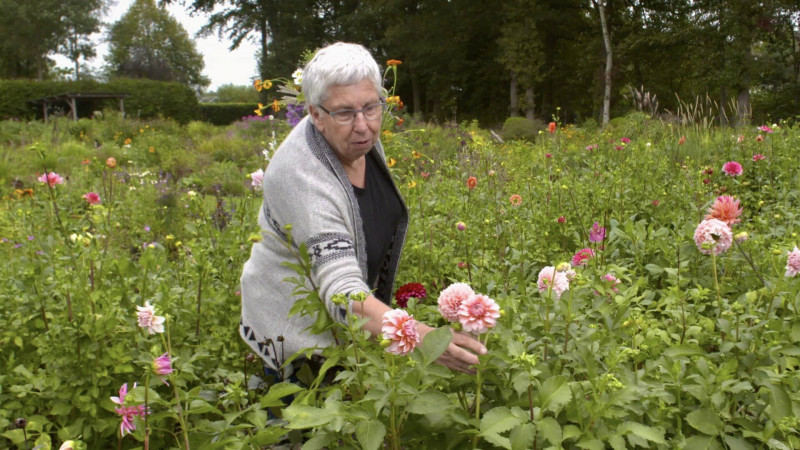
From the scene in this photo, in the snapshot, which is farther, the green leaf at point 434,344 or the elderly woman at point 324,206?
the elderly woman at point 324,206

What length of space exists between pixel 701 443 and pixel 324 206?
43.7 inches

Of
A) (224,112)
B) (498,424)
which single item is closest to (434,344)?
(498,424)

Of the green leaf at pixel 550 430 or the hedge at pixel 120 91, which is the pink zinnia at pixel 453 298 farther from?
the hedge at pixel 120 91

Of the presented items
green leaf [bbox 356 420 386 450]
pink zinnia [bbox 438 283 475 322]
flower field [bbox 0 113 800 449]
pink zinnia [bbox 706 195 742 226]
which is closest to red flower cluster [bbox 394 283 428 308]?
flower field [bbox 0 113 800 449]

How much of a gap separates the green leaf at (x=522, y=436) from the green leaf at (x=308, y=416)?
321 millimetres

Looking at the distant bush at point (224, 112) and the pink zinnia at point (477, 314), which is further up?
the distant bush at point (224, 112)

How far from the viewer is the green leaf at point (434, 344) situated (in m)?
1.16

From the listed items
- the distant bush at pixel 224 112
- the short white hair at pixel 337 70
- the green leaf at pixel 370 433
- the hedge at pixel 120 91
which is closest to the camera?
the green leaf at pixel 370 433

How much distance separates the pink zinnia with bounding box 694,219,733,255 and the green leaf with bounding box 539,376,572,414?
60 cm

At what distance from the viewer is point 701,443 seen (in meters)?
1.24

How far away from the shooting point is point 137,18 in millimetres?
59094

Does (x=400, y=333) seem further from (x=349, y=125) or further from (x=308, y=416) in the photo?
(x=349, y=125)

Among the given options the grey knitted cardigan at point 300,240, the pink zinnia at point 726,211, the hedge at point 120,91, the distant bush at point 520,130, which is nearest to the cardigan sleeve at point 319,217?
the grey knitted cardigan at point 300,240

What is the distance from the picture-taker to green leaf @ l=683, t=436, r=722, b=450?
1233mm
